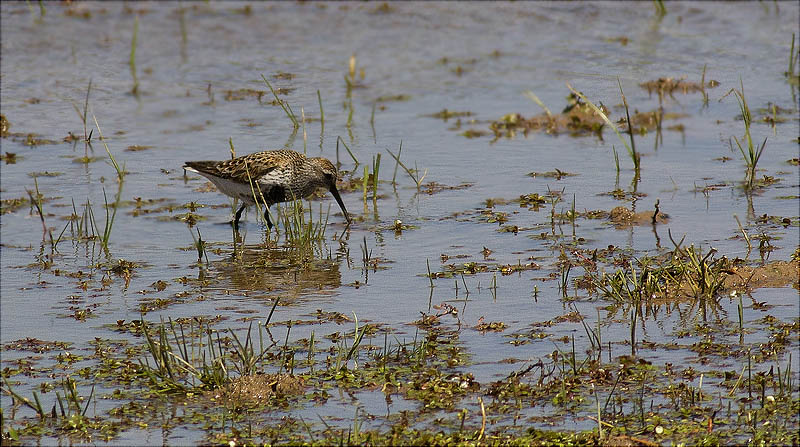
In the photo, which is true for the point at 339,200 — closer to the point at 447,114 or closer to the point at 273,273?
the point at 273,273

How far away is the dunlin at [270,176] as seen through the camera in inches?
454

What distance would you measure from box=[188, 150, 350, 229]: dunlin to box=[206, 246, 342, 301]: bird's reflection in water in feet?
3.17

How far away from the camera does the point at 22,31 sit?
65.5 ft

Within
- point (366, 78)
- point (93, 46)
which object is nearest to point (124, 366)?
point (366, 78)

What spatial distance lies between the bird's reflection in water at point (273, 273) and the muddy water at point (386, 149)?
35mm

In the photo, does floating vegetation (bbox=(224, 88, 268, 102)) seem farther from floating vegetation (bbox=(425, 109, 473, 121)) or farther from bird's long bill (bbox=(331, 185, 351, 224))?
bird's long bill (bbox=(331, 185, 351, 224))

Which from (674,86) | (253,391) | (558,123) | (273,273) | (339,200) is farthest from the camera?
(674,86)

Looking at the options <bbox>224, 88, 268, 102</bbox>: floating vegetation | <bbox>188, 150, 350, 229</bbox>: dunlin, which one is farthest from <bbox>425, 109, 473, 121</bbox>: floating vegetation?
<bbox>188, 150, 350, 229</bbox>: dunlin

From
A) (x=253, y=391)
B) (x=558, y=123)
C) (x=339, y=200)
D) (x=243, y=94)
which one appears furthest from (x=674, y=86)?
(x=253, y=391)

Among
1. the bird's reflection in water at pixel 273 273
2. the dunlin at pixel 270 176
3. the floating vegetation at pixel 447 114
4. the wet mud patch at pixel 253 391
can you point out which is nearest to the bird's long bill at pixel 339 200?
the dunlin at pixel 270 176

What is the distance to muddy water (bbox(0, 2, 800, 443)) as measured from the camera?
28.6ft

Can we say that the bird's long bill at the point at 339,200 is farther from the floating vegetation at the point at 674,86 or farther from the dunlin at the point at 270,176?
the floating vegetation at the point at 674,86

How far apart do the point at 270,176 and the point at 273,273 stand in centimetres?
197

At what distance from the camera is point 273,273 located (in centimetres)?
984
